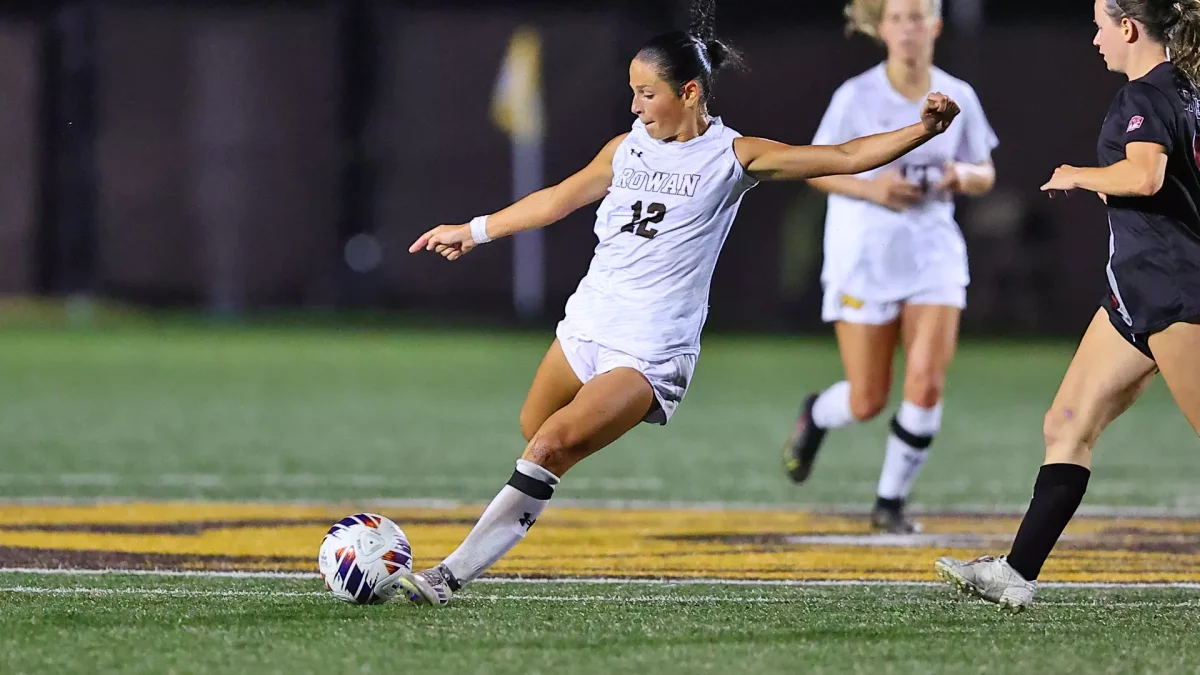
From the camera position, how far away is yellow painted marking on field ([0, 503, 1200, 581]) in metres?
6.60

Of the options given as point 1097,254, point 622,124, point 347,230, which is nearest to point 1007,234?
point 1097,254

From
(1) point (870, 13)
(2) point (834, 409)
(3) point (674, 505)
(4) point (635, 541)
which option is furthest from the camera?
(3) point (674, 505)

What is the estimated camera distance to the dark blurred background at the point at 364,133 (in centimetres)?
2295

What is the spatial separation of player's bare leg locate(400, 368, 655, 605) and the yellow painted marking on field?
0.82m

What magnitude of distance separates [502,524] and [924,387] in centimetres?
277

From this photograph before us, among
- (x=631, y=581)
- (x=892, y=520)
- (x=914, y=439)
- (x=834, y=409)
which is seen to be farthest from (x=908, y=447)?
(x=631, y=581)

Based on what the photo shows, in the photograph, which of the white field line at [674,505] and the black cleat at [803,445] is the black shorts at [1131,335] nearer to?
the black cleat at [803,445]

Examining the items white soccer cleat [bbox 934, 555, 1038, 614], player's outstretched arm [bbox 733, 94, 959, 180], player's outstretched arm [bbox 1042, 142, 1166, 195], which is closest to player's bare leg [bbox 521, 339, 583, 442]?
player's outstretched arm [bbox 733, 94, 959, 180]

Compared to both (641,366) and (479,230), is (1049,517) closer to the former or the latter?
(641,366)

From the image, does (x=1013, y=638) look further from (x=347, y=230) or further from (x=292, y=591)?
(x=347, y=230)

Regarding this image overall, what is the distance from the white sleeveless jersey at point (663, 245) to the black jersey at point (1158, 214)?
1176 millimetres

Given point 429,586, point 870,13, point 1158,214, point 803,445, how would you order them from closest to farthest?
point 1158,214 → point 429,586 → point 870,13 → point 803,445

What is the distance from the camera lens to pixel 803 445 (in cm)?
848

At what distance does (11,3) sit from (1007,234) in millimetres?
13269
